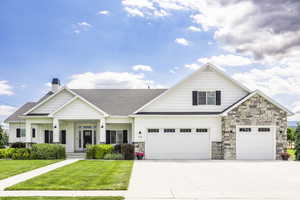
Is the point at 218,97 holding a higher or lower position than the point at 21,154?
higher

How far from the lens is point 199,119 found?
2153 centimetres

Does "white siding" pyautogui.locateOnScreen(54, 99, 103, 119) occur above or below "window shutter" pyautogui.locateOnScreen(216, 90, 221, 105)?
below

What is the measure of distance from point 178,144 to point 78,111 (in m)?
7.81

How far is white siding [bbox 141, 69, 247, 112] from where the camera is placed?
21797mm

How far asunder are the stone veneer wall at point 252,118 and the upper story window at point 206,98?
162 cm

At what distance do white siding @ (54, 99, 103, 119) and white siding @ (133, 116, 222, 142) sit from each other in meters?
3.23

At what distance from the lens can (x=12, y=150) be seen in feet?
69.8

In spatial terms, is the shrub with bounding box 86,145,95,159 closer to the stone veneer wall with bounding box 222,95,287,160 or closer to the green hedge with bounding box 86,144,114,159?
the green hedge with bounding box 86,144,114,159

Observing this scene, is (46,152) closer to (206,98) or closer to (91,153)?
(91,153)

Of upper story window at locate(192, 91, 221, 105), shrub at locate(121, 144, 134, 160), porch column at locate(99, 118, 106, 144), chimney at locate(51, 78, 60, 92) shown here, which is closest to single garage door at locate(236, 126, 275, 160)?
upper story window at locate(192, 91, 221, 105)

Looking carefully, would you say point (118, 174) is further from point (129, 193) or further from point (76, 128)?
point (76, 128)

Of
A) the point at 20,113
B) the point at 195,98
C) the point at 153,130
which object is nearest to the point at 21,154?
the point at 153,130

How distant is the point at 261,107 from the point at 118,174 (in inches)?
489

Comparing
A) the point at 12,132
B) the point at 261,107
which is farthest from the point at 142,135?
the point at 12,132
